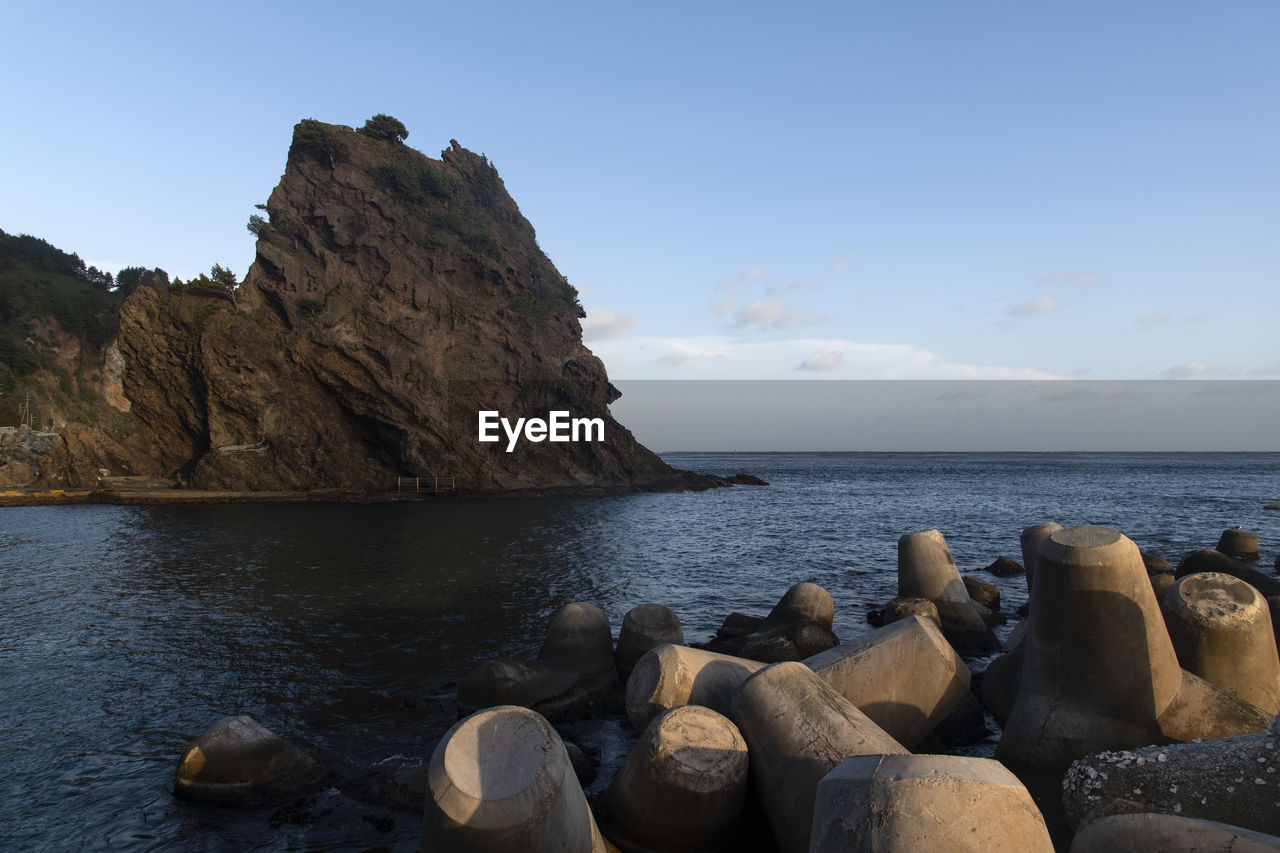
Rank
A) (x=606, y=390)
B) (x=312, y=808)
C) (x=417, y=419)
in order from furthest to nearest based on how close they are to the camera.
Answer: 1. (x=606, y=390)
2. (x=417, y=419)
3. (x=312, y=808)

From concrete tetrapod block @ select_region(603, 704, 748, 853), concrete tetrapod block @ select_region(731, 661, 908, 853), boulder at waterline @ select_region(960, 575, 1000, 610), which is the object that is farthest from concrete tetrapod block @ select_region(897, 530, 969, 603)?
concrete tetrapod block @ select_region(603, 704, 748, 853)

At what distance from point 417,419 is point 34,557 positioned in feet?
73.5

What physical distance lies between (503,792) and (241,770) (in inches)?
170

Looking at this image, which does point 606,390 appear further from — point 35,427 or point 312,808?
point 35,427

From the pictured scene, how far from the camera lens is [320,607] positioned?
1534cm

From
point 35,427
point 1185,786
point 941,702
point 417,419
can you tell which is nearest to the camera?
point 1185,786

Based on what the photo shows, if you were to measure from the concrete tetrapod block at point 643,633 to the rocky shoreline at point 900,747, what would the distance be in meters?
0.77

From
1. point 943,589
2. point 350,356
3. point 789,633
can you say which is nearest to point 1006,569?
point 943,589

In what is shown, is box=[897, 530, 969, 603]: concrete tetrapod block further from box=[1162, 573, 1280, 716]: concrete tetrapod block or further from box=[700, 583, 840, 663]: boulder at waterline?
box=[1162, 573, 1280, 716]: concrete tetrapod block

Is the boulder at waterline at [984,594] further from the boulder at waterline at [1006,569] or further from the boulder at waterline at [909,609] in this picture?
the boulder at waterline at [1006,569]

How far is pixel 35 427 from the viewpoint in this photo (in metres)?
72.4

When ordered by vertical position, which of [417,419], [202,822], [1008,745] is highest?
[417,419]

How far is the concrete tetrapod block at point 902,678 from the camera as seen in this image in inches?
294

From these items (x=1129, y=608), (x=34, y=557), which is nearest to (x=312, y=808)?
(x=1129, y=608)
